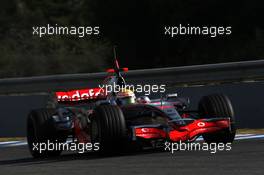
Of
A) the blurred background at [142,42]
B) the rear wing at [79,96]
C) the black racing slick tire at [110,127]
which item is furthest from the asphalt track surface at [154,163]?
the blurred background at [142,42]

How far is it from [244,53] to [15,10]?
1120 centimetres

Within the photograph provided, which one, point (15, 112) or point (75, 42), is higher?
point (75, 42)

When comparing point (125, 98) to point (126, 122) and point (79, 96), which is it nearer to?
point (126, 122)

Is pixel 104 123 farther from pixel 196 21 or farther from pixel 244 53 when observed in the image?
pixel 196 21

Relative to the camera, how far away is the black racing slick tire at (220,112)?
10.7m

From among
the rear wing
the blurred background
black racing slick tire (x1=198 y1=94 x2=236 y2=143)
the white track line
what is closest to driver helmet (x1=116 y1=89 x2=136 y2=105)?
the rear wing

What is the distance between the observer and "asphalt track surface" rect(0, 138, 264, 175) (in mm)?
8031

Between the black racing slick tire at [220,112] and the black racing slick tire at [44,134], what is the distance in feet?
6.91

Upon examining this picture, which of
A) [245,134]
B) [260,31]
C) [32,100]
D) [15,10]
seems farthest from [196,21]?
[245,134]

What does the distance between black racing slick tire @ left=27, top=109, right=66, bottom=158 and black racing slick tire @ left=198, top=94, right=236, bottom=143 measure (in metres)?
2.11

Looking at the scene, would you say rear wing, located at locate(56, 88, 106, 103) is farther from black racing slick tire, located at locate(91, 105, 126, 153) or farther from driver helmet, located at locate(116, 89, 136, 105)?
black racing slick tire, located at locate(91, 105, 126, 153)

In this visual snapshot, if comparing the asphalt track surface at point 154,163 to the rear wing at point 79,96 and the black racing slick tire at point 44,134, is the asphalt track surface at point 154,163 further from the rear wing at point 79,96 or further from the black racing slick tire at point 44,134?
the rear wing at point 79,96

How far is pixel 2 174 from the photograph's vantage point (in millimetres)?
9023

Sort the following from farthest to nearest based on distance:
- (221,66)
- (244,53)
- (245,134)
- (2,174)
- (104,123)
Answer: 1. (244,53)
2. (221,66)
3. (245,134)
4. (104,123)
5. (2,174)
